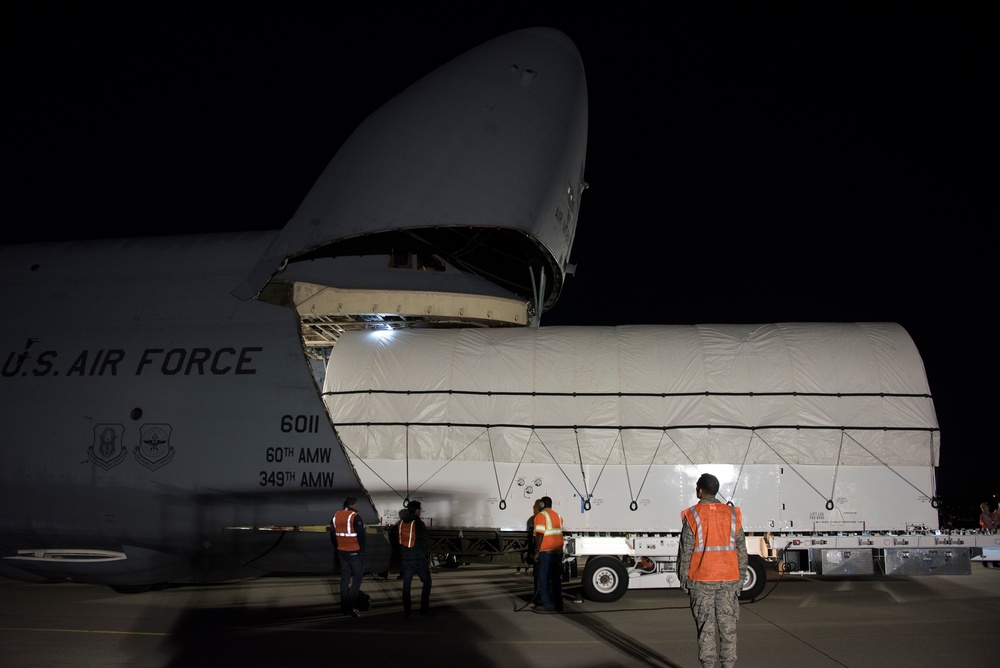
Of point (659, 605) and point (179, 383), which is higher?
point (179, 383)

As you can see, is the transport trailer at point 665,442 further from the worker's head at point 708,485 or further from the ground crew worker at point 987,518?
the ground crew worker at point 987,518

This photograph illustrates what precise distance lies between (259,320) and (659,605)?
7.63 m

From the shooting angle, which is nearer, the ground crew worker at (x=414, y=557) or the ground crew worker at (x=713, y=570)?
the ground crew worker at (x=713, y=570)

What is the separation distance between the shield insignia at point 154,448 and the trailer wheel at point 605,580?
22.0 feet

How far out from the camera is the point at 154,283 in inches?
541

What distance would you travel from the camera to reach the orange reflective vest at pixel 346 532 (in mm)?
9981

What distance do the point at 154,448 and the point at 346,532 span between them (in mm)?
4094

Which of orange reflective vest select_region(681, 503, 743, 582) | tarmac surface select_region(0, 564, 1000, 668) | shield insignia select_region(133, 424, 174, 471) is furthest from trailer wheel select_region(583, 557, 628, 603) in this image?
shield insignia select_region(133, 424, 174, 471)

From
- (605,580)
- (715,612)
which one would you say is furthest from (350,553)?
(715,612)

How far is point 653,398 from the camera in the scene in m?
11.4

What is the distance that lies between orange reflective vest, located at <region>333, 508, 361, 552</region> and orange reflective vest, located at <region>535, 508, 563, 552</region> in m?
2.38

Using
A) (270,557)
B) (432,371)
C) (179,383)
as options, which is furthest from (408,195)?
(270,557)

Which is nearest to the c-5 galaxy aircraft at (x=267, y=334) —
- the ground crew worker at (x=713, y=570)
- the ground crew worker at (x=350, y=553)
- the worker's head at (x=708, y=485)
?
the ground crew worker at (x=350, y=553)

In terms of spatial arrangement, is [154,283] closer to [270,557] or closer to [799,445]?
[270,557]
